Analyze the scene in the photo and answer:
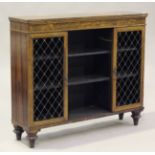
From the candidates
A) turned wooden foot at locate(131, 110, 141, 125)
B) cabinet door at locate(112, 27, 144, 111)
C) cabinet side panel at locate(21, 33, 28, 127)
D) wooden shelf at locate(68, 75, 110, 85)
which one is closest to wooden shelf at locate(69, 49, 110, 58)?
cabinet door at locate(112, 27, 144, 111)

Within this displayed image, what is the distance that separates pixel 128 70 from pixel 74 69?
1.61 feet

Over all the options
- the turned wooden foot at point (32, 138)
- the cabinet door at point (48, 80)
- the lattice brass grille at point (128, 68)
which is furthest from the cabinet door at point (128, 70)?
the turned wooden foot at point (32, 138)

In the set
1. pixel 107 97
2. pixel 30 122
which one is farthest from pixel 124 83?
pixel 30 122

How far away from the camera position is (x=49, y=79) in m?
5.17

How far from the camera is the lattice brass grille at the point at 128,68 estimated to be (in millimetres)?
5566

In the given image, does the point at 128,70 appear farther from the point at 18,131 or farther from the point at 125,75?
the point at 18,131

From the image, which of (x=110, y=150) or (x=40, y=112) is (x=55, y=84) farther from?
(x=110, y=150)

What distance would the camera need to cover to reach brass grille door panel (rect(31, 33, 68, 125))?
5.05 m

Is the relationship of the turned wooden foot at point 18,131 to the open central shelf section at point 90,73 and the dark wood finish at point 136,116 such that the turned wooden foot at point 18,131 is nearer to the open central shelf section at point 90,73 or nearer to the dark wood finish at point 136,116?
the open central shelf section at point 90,73

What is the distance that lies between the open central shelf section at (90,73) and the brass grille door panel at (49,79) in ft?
0.66

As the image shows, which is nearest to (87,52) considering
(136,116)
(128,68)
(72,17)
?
(72,17)

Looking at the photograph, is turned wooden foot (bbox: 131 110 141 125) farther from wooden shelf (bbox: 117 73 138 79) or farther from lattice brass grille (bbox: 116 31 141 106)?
wooden shelf (bbox: 117 73 138 79)

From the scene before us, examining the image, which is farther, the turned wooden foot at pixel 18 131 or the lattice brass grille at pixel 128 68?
the lattice brass grille at pixel 128 68

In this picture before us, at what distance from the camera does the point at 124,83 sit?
563cm
